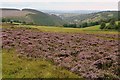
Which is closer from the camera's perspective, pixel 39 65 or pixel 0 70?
pixel 0 70

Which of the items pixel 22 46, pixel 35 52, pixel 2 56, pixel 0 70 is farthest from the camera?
pixel 22 46

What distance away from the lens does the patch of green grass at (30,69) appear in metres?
17.7

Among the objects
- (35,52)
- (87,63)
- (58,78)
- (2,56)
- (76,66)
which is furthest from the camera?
(35,52)

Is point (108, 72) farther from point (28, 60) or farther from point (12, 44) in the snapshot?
point (12, 44)

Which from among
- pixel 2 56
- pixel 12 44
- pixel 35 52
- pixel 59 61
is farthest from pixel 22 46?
pixel 59 61

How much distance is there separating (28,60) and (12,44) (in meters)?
8.22

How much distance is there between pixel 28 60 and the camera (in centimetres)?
2259

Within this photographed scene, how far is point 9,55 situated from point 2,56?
2.77 feet

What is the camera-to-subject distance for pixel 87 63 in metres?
22.0

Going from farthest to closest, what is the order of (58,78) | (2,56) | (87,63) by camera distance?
(2,56) → (87,63) → (58,78)

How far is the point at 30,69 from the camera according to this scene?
63.1ft

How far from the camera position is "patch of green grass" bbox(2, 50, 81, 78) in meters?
17.7

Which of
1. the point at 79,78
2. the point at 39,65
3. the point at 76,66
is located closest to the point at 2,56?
the point at 39,65

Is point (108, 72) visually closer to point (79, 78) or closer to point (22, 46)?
point (79, 78)
